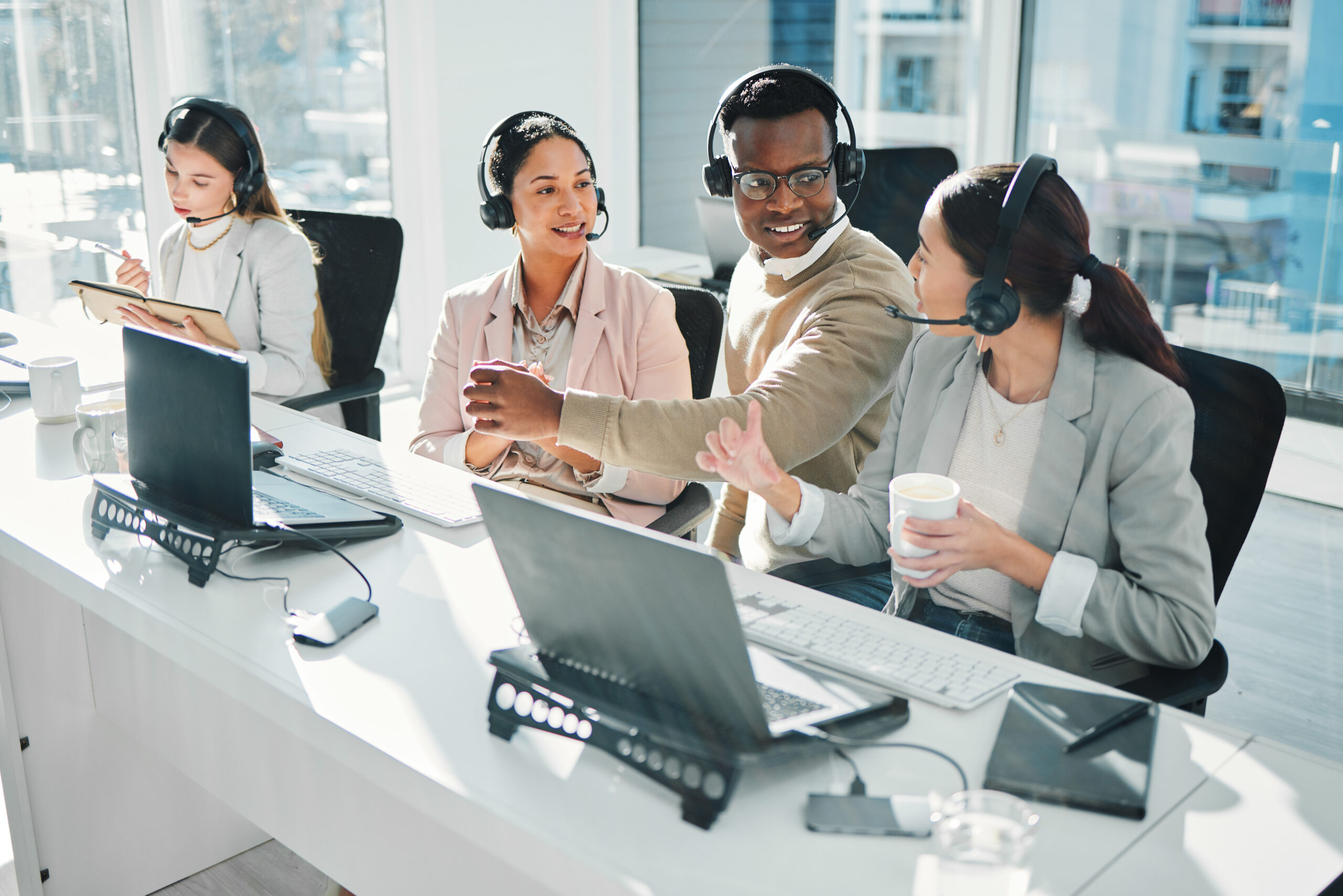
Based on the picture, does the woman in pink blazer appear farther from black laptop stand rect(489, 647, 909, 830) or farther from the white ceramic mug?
black laptop stand rect(489, 647, 909, 830)

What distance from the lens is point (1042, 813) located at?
3.08ft

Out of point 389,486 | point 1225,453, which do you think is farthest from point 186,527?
point 1225,453

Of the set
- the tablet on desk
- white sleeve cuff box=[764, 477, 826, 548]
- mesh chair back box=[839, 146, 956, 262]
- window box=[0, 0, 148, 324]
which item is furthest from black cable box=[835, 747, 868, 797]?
window box=[0, 0, 148, 324]

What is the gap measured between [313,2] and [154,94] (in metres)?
0.74

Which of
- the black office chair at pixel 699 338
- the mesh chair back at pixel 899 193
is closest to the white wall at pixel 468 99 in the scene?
the mesh chair back at pixel 899 193

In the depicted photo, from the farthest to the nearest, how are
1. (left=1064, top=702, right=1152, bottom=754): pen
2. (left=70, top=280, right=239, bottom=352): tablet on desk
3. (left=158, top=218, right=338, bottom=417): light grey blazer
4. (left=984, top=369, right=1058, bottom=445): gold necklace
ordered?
(left=158, top=218, right=338, bottom=417): light grey blazer → (left=70, top=280, right=239, bottom=352): tablet on desk → (left=984, top=369, right=1058, bottom=445): gold necklace → (left=1064, top=702, right=1152, bottom=754): pen

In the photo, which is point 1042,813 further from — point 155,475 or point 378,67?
point 378,67

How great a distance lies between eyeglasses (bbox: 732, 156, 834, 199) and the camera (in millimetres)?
1811

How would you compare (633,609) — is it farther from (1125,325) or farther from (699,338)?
(699,338)

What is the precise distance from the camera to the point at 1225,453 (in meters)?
1.37

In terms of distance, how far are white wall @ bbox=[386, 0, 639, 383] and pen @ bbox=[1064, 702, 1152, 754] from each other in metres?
3.82

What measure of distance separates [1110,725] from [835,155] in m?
1.12

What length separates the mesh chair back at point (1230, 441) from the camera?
1337 mm

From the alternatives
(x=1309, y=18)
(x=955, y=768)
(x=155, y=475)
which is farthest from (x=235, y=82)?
(x=955, y=768)
